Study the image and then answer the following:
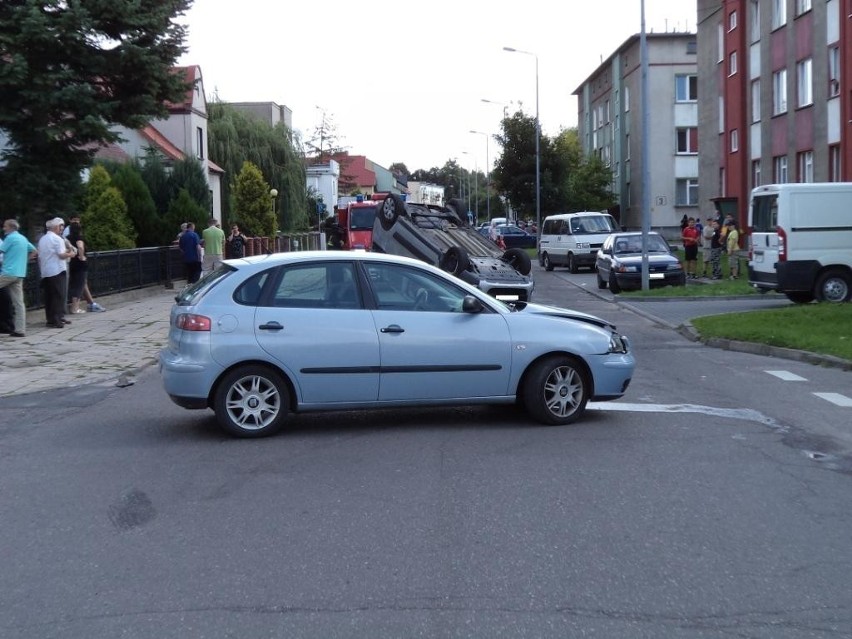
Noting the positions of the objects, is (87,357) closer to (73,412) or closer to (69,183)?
(73,412)

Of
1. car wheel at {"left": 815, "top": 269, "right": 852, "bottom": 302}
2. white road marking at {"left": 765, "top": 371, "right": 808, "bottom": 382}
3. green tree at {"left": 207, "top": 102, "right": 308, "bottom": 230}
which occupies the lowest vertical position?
white road marking at {"left": 765, "top": 371, "right": 808, "bottom": 382}

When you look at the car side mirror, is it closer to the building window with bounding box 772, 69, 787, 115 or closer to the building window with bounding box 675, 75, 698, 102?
the building window with bounding box 772, 69, 787, 115

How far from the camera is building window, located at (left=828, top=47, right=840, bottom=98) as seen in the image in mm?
34125

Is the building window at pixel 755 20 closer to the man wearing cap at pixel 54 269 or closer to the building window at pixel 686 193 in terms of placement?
the building window at pixel 686 193

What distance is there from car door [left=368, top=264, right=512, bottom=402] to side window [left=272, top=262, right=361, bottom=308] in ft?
0.67

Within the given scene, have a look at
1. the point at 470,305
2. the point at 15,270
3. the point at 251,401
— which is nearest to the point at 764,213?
the point at 15,270

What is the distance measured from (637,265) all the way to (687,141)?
36.5 meters

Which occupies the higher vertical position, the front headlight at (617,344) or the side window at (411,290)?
the side window at (411,290)

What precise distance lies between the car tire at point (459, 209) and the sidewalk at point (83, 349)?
5.78m

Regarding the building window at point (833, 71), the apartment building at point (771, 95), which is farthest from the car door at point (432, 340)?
the building window at point (833, 71)

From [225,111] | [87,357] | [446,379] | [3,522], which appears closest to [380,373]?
[446,379]

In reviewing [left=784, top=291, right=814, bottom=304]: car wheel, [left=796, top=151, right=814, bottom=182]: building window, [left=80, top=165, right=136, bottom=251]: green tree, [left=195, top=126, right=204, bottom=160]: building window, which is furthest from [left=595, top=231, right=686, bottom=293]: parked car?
[left=195, top=126, right=204, bottom=160]: building window

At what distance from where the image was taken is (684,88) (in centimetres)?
6259

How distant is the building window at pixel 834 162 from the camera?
34375 millimetres
